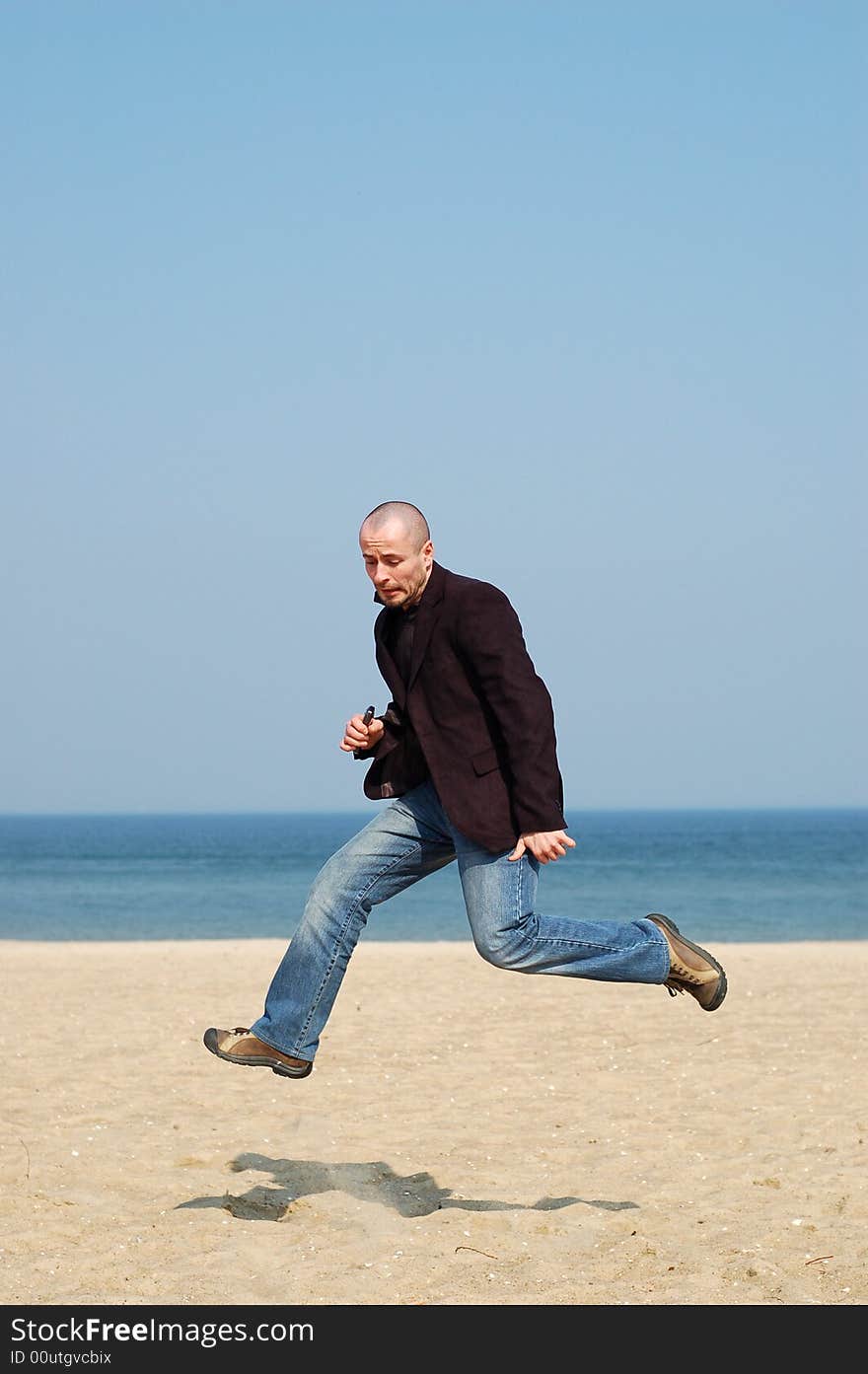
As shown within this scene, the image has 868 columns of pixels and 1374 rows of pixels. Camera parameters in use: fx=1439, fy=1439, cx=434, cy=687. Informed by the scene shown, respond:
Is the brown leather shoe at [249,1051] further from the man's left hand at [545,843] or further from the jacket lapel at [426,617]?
the jacket lapel at [426,617]

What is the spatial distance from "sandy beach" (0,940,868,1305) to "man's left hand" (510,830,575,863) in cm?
154

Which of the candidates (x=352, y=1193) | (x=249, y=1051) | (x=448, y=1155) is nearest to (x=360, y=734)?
(x=249, y=1051)

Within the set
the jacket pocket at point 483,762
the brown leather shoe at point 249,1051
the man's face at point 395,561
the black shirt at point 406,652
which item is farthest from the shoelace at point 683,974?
the man's face at point 395,561

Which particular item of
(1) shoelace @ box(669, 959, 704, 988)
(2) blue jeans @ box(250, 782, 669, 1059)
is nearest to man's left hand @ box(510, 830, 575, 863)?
(2) blue jeans @ box(250, 782, 669, 1059)

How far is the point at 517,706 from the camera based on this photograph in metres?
5.12

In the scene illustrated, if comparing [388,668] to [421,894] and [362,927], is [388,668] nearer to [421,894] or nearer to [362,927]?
[362,927]

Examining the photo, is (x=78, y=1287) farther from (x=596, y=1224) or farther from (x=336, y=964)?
(x=596, y=1224)

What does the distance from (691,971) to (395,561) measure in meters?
2.03

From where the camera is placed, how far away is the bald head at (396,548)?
520 centimetres

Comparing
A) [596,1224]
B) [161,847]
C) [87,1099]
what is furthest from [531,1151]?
[161,847]

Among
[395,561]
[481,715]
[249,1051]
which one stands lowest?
[249,1051]

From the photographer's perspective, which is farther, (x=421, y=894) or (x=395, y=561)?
(x=421, y=894)

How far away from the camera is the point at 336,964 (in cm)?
556

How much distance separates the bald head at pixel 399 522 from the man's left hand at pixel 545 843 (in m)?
1.14
